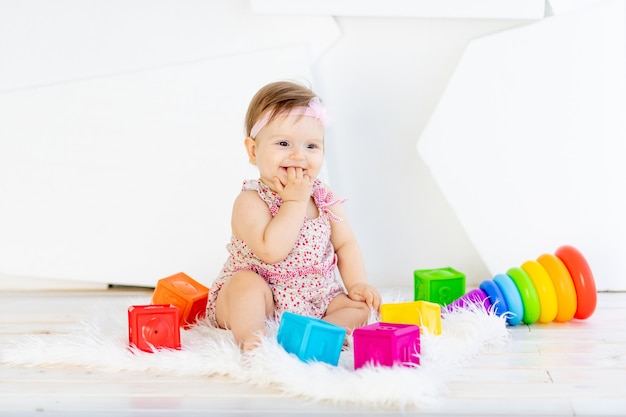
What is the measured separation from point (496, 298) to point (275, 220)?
0.47 metres

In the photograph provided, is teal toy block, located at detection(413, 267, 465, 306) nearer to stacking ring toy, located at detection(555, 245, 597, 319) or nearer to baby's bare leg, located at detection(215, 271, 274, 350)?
stacking ring toy, located at detection(555, 245, 597, 319)

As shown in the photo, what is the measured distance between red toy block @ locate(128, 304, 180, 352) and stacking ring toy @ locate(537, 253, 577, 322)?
2.47ft

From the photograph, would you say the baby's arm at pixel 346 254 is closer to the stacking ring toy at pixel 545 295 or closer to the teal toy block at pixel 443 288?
the teal toy block at pixel 443 288

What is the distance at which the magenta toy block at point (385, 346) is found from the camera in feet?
3.76

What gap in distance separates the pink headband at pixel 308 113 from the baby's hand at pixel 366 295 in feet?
1.06

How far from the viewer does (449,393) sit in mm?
1096

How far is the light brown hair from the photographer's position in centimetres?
149

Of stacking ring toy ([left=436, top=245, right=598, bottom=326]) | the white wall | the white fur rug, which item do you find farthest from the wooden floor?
the white wall

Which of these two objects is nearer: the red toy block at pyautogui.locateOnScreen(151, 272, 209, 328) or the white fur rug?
the white fur rug

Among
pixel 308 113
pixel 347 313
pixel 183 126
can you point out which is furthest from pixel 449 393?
pixel 183 126

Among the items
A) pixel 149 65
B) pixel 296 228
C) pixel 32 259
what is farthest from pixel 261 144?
pixel 32 259

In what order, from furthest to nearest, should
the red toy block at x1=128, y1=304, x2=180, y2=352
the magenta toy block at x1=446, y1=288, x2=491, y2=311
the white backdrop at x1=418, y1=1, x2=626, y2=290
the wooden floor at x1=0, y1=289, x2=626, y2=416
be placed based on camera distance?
the white backdrop at x1=418, y1=1, x2=626, y2=290, the magenta toy block at x1=446, y1=288, x2=491, y2=311, the red toy block at x1=128, y1=304, x2=180, y2=352, the wooden floor at x1=0, y1=289, x2=626, y2=416

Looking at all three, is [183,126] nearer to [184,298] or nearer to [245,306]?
[184,298]

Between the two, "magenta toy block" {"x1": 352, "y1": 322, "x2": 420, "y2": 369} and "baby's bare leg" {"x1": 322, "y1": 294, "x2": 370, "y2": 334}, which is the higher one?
"baby's bare leg" {"x1": 322, "y1": 294, "x2": 370, "y2": 334}
